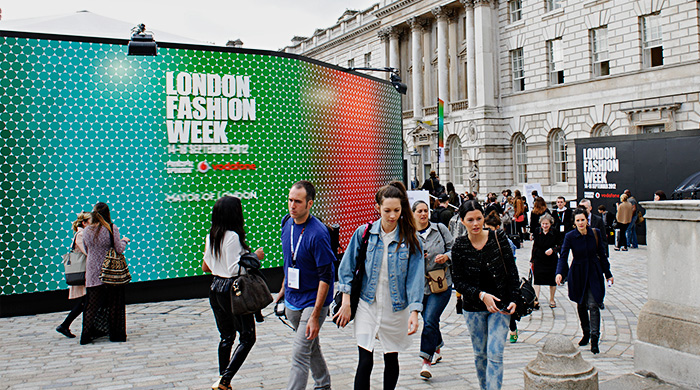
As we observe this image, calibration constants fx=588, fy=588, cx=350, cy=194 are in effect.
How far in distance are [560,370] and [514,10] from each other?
3338 cm

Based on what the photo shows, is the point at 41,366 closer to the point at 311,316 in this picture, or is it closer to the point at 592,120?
the point at 311,316

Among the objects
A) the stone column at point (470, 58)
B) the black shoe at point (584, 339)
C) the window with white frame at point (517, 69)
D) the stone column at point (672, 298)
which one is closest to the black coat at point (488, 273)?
the stone column at point (672, 298)

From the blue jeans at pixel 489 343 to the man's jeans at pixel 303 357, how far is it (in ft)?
4.33

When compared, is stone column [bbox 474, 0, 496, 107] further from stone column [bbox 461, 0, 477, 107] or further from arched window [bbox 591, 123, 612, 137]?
arched window [bbox 591, 123, 612, 137]

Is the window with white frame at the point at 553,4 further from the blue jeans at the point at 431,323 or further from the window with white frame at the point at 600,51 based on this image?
the blue jeans at the point at 431,323

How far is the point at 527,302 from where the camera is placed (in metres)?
5.26

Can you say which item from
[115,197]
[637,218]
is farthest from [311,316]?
[637,218]

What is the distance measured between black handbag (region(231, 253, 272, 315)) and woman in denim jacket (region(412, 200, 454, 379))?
6.01ft

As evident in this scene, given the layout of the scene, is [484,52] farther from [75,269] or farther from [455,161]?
[75,269]

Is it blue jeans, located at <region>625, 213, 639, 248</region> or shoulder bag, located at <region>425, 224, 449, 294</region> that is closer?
shoulder bag, located at <region>425, 224, 449, 294</region>

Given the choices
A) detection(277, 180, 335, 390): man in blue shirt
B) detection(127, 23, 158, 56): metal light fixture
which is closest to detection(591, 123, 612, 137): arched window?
Answer: detection(127, 23, 158, 56): metal light fixture

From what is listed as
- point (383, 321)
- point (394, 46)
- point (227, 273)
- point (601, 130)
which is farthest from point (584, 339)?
point (394, 46)

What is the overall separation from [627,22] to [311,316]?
27467 millimetres

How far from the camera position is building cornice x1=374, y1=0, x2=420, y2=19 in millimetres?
41406
